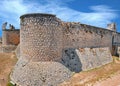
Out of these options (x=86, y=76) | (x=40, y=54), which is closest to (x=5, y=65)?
(x=40, y=54)

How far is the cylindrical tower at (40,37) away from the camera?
21.1m

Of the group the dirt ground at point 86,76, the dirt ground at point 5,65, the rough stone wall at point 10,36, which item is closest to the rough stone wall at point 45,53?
the dirt ground at point 86,76

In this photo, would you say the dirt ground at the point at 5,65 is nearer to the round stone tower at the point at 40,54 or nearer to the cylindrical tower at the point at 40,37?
the round stone tower at the point at 40,54

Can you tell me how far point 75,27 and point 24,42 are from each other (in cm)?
724

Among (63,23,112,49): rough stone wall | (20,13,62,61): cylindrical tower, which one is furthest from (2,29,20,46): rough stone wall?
(20,13,62,61): cylindrical tower

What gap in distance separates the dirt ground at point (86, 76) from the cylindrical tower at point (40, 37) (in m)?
3.15

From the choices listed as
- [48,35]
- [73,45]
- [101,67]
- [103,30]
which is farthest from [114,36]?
[48,35]

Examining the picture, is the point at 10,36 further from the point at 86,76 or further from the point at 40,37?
the point at 86,76

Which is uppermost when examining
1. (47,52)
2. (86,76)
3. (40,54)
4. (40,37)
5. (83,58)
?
(40,37)

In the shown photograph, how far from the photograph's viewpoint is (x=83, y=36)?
91.4 ft

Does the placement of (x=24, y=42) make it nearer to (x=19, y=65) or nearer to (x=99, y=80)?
(x=19, y=65)

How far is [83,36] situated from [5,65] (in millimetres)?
10653

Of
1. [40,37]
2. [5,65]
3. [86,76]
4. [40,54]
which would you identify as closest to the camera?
[40,54]

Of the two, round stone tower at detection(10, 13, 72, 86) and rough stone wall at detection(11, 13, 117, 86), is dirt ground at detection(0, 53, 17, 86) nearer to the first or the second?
rough stone wall at detection(11, 13, 117, 86)
